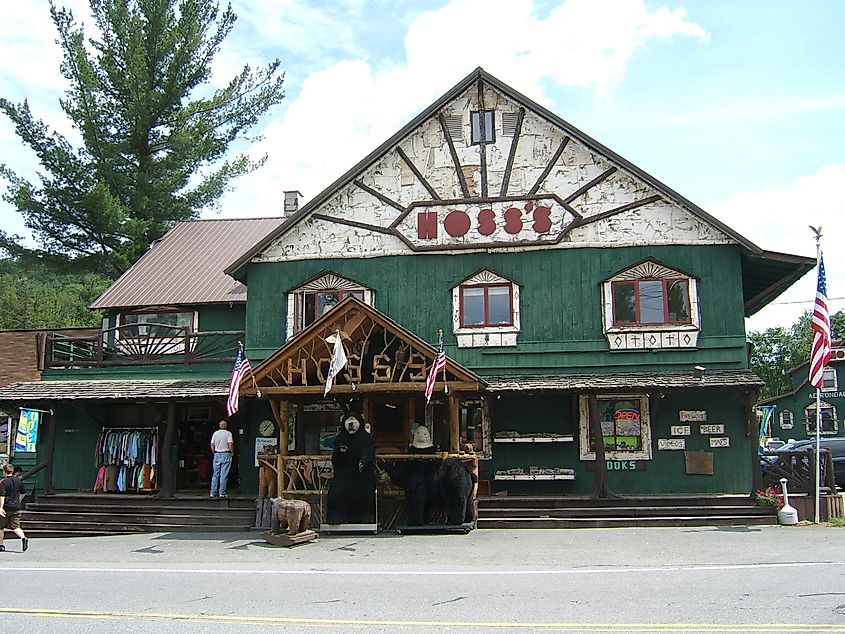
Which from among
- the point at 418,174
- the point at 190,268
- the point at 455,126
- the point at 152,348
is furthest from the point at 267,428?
the point at 455,126

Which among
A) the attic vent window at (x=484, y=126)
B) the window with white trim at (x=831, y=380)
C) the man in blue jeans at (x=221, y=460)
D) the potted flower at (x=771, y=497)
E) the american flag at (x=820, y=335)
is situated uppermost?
the attic vent window at (x=484, y=126)

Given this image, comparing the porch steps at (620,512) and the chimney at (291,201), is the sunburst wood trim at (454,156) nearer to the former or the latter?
the porch steps at (620,512)

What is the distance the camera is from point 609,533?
16.3 metres

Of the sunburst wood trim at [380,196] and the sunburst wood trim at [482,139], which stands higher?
the sunburst wood trim at [482,139]

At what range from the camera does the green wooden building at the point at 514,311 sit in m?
19.2

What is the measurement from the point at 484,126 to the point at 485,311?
426 cm

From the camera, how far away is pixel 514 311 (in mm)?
20172

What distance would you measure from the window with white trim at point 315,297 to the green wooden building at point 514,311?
0.05 meters

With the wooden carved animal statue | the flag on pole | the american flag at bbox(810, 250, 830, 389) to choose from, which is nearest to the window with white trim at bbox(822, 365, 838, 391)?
the american flag at bbox(810, 250, 830, 389)

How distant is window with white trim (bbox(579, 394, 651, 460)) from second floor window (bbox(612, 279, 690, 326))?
1710mm

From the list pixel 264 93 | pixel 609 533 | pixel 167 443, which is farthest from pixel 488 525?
pixel 264 93

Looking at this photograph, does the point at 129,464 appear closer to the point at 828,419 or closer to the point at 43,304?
the point at 43,304

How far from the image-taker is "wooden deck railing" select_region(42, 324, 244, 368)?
2211 centimetres

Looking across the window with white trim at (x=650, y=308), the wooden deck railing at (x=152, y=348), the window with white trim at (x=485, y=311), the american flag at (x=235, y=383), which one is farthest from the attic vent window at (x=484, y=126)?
the american flag at (x=235, y=383)
